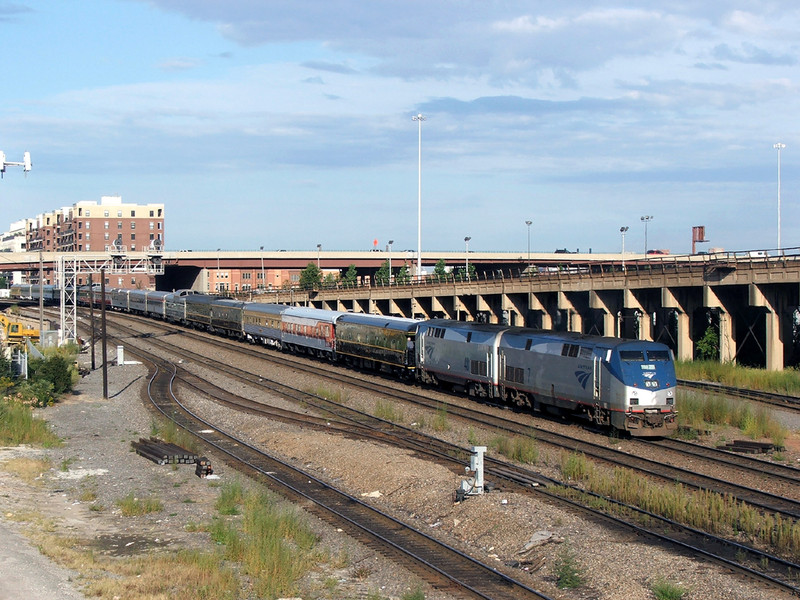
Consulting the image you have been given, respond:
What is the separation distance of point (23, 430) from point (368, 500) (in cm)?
1432

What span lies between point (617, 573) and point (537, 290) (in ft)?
131

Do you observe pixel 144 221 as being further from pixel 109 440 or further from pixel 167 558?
pixel 167 558

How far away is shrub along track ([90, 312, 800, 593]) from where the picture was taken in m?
14.6

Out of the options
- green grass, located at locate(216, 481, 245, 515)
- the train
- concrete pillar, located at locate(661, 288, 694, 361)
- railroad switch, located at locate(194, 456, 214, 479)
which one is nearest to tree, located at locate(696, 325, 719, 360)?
concrete pillar, located at locate(661, 288, 694, 361)

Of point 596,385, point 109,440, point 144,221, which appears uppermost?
point 144,221

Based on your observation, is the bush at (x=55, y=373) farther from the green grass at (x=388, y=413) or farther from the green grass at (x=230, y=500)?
the green grass at (x=230, y=500)

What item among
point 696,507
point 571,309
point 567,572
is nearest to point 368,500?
point 567,572

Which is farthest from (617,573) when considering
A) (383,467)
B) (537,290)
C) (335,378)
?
(537,290)

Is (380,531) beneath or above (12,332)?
beneath

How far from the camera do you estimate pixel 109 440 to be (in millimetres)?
28891

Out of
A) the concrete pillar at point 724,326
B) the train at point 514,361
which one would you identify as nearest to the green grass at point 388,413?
the train at point 514,361

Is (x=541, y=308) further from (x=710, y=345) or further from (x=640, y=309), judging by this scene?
(x=710, y=345)

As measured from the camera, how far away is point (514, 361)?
1244 inches

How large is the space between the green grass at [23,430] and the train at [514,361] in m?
15.7
